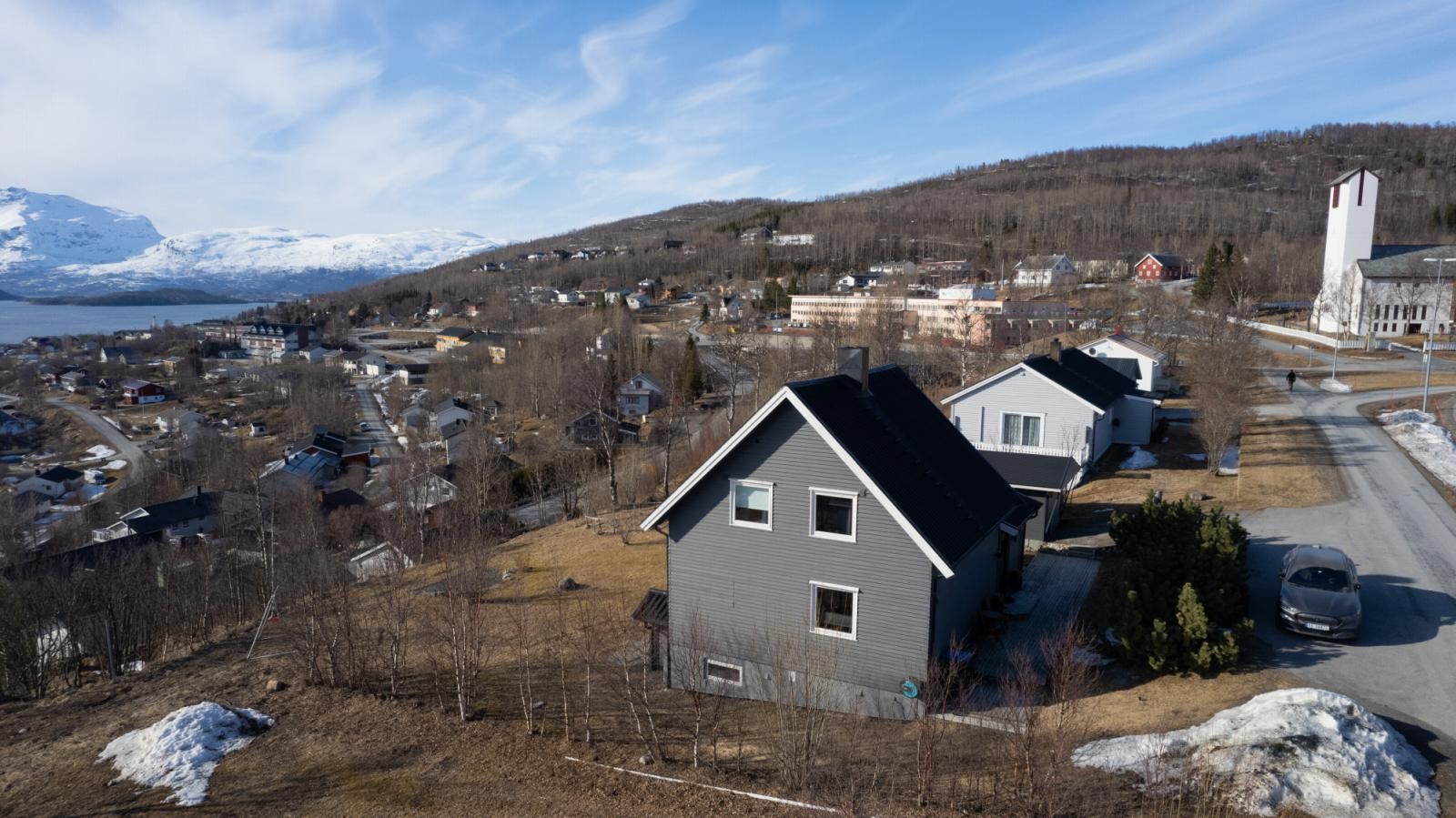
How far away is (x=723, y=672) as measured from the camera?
14797 millimetres

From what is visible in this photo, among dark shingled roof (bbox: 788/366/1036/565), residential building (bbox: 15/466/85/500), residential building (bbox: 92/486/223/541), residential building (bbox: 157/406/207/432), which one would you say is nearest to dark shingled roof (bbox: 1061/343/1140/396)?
dark shingled roof (bbox: 788/366/1036/565)

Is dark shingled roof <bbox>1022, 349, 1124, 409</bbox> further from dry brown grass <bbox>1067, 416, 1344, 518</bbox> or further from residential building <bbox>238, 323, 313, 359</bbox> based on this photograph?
residential building <bbox>238, 323, 313, 359</bbox>

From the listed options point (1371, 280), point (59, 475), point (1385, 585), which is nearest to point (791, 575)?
point (1385, 585)

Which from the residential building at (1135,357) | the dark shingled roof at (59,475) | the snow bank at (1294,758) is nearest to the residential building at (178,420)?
the dark shingled roof at (59,475)

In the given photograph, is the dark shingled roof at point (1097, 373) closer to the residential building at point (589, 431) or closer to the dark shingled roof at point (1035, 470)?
the dark shingled roof at point (1035, 470)

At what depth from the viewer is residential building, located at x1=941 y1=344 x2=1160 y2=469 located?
28.2m

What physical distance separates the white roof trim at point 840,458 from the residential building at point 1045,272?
94307mm

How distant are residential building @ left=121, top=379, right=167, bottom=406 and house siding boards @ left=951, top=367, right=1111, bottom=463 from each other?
10592cm

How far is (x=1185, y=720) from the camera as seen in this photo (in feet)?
38.1

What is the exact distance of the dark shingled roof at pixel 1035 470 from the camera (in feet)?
73.4

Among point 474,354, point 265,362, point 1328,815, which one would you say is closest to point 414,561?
point 1328,815

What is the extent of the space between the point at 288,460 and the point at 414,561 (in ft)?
110

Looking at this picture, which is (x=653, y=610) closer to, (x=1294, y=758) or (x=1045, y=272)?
(x=1294, y=758)

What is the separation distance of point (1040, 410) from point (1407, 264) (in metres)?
53.0
